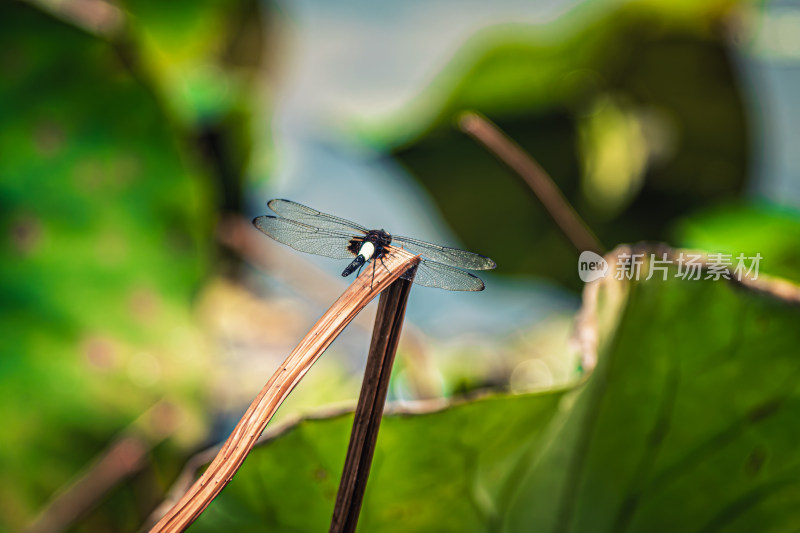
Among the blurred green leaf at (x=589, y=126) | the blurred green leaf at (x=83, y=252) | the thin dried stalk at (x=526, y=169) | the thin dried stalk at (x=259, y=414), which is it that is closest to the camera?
the thin dried stalk at (x=259, y=414)

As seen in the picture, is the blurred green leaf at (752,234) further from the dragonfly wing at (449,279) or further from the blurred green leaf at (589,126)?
the dragonfly wing at (449,279)

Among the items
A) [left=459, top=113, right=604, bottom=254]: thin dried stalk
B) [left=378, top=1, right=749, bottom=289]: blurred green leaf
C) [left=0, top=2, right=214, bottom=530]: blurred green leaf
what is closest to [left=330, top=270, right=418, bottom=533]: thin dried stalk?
[left=459, top=113, right=604, bottom=254]: thin dried stalk

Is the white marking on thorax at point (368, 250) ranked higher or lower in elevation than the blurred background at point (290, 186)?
lower

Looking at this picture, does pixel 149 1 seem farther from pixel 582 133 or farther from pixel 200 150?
pixel 582 133

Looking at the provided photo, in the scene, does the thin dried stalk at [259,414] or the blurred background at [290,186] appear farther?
the blurred background at [290,186]

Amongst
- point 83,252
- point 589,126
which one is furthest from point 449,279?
point 589,126

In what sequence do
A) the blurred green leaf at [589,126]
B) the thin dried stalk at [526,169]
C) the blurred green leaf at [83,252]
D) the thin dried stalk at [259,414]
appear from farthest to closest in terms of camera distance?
the blurred green leaf at [589,126]
the blurred green leaf at [83,252]
the thin dried stalk at [526,169]
the thin dried stalk at [259,414]

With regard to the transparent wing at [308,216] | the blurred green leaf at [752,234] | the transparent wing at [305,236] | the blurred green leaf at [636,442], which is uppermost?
the blurred green leaf at [752,234]

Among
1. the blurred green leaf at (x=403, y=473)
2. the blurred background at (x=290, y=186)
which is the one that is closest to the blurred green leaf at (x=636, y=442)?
the blurred green leaf at (x=403, y=473)
